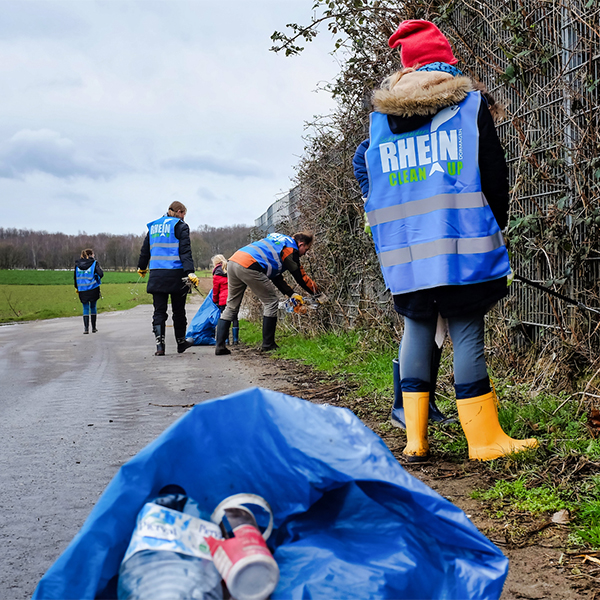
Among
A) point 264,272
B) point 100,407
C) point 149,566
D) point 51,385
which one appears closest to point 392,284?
point 149,566

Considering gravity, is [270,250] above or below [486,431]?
above

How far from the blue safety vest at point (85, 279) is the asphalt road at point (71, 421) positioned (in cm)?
403

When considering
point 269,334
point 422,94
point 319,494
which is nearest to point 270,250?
point 269,334

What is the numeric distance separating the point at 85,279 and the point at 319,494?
13.9 meters

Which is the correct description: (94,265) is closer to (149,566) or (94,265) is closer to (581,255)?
(581,255)

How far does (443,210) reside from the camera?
2.97 m

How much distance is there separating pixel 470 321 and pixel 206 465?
1.95 m

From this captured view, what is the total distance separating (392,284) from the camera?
319 centimetres

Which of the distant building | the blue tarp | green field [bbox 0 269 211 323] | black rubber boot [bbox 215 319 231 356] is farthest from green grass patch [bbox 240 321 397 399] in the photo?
green field [bbox 0 269 211 323]

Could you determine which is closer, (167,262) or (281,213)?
(167,262)

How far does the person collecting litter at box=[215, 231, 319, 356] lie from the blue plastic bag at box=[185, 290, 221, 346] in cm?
140

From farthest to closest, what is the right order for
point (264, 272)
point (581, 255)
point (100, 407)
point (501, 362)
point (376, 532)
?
point (264, 272)
point (100, 407)
point (501, 362)
point (581, 255)
point (376, 532)

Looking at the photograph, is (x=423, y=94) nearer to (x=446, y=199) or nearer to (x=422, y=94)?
(x=422, y=94)

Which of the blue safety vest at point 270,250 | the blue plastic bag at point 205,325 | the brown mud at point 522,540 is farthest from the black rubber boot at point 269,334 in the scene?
the brown mud at point 522,540
